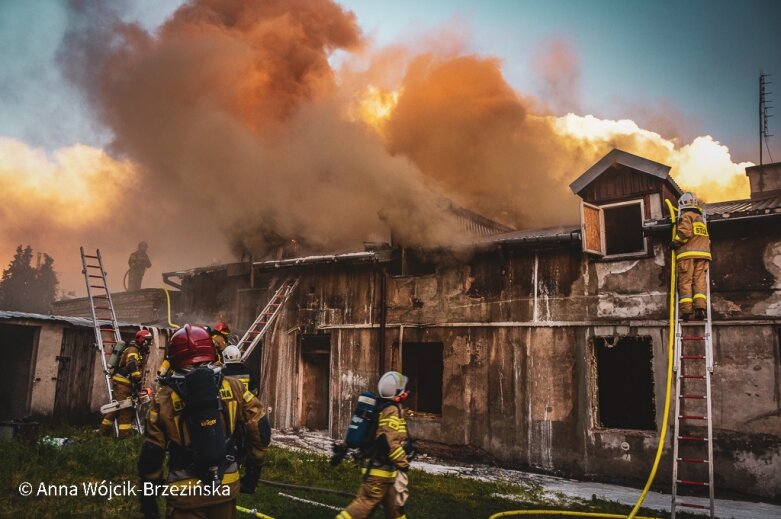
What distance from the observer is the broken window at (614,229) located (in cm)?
1037

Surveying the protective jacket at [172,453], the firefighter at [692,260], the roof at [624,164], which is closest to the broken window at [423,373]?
the roof at [624,164]

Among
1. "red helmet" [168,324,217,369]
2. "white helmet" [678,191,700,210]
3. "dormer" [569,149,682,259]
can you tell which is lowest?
"red helmet" [168,324,217,369]

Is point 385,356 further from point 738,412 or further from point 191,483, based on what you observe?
point 191,483

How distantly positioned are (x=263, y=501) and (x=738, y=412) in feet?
26.0

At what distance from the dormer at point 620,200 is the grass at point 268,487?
16.3 feet

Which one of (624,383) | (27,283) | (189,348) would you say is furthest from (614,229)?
(27,283)

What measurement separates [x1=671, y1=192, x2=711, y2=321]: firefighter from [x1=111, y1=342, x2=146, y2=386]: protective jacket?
942 centimetres

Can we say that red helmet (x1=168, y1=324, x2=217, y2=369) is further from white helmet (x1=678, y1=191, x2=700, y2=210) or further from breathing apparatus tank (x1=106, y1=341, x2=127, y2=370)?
breathing apparatus tank (x1=106, y1=341, x2=127, y2=370)

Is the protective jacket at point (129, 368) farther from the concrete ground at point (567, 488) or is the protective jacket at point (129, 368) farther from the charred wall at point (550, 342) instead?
the charred wall at point (550, 342)

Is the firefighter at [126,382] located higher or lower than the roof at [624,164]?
lower

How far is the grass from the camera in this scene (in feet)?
19.6

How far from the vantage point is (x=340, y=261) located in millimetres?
13422

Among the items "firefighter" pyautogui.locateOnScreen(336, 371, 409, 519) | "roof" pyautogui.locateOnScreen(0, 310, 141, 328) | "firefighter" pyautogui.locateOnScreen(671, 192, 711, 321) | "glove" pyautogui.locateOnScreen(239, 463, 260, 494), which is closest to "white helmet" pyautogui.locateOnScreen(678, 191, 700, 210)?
"firefighter" pyautogui.locateOnScreen(671, 192, 711, 321)

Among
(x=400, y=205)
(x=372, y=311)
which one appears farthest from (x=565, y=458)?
(x=400, y=205)
